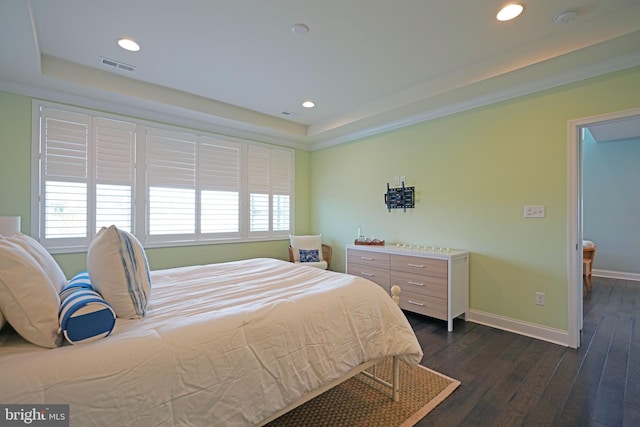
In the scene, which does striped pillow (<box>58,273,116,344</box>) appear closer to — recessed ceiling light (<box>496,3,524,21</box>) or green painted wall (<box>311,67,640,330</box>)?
recessed ceiling light (<box>496,3,524,21</box>)

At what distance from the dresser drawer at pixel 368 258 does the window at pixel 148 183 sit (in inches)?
62.6

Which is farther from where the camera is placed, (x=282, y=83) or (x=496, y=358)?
(x=282, y=83)

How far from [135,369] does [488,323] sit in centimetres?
347

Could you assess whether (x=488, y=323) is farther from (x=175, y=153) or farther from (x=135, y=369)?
(x=175, y=153)

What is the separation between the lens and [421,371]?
2.33 m

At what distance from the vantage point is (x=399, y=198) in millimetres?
4164

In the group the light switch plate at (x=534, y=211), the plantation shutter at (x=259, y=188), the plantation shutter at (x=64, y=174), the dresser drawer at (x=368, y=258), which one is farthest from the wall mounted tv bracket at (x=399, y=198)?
the plantation shutter at (x=64, y=174)

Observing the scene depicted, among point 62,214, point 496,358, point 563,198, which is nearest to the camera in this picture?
point 496,358

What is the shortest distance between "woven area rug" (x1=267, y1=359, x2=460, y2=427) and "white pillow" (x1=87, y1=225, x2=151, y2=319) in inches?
42.4

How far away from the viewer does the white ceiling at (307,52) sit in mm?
2154

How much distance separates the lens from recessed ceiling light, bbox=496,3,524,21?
2.11m

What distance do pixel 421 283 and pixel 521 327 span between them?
3.49ft

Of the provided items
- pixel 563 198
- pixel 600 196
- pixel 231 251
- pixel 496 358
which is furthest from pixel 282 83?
pixel 600 196

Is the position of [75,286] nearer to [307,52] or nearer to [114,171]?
[307,52]
